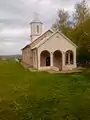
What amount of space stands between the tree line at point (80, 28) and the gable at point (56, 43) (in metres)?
3.24

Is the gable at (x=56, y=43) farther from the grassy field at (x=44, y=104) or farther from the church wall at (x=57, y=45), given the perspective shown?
the grassy field at (x=44, y=104)

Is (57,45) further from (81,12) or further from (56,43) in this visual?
(81,12)

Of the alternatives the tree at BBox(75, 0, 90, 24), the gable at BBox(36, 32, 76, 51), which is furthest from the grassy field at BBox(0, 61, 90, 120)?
A: the tree at BBox(75, 0, 90, 24)

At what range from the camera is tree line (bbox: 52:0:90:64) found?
4172 cm

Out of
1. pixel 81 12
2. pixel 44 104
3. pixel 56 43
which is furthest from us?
pixel 81 12

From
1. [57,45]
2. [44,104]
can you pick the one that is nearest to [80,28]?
[57,45]

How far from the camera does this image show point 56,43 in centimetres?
3897

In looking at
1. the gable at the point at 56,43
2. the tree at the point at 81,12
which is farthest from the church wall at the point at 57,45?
the tree at the point at 81,12

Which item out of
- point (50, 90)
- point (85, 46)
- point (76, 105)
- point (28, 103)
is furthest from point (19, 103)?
point (85, 46)

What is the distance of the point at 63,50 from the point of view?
1561 inches

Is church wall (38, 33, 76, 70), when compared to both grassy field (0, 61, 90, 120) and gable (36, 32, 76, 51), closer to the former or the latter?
gable (36, 32, 76, 51)

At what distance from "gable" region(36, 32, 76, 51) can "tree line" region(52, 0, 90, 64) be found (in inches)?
128

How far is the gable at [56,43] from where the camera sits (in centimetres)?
3838

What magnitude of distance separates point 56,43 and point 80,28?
269 inches
